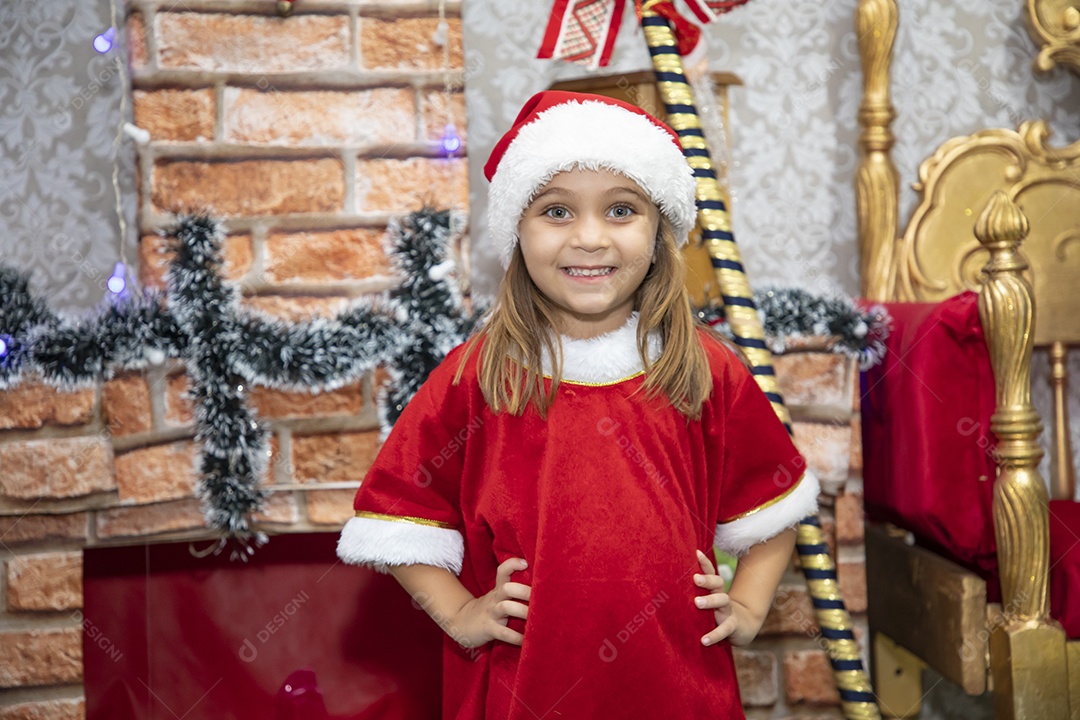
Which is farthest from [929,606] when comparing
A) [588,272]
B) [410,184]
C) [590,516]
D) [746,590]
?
[410,184]

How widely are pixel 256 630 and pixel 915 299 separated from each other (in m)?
1.48

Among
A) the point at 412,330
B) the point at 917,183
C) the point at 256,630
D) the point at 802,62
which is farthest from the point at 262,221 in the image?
the point at 917,183

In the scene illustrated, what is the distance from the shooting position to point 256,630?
151 centimetres

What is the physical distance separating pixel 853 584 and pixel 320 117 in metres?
1.16

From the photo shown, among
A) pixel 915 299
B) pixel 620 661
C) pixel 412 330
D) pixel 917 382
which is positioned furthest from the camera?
pixel 915 299

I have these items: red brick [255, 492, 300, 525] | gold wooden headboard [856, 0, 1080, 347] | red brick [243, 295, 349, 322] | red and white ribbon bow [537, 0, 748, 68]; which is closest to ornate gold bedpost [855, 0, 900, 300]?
gold wooden headboard [856, 0, 1080, 347]

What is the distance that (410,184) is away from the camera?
4.99ft

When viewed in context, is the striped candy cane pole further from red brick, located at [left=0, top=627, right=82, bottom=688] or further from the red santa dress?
red brick, located at [left=0, top=627, right=82, bottom=688]

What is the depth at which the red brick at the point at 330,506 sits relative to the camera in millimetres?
1471

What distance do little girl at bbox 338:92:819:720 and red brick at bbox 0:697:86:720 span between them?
58 cm

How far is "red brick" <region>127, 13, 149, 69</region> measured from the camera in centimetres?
148

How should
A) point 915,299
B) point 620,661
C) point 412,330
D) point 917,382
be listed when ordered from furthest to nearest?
point 915,299 → point 917,382 → point 412,330 → point 620,661

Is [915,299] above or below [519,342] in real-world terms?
below

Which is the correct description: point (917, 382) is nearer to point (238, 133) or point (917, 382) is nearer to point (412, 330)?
point (412, 330)
